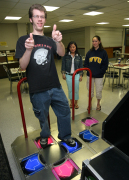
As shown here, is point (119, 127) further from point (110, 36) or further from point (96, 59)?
point (110, 36)

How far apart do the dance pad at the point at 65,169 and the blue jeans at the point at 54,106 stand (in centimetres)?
33

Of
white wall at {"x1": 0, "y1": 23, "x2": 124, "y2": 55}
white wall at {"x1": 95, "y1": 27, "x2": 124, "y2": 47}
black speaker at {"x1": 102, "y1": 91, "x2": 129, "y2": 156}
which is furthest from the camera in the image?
white wall at {"x1": 95, "y1": 27, "x2": 124, "y2": 47}

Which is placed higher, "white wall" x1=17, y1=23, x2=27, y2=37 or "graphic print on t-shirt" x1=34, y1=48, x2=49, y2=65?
"white wall" x1=17, y1=23, x2=27, y2=37

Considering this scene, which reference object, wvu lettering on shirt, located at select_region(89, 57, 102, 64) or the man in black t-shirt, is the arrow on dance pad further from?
wvu lettering on shirt, located at select_region(89, 57, 102, 64)

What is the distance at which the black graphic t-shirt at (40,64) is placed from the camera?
4.40 ft

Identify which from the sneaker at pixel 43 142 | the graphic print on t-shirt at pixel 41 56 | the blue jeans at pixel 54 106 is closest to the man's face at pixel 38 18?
the graphic print on t-shirt at pixel 41 56

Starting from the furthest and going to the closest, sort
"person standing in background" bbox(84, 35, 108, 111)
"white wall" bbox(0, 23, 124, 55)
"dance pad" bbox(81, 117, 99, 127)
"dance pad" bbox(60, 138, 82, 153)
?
1. "white wall" bbox(0, 23, 124, 55)
2. "person standing in background" bbox(84, 35, 108, 111)
3. "dance pad" bbox(81, 117, 99, 127)
4. "dance pad" bbox(60, 138, 82, 153)

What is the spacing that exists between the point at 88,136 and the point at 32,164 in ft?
2.82

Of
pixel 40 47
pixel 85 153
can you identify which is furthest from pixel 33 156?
pixel 40 47

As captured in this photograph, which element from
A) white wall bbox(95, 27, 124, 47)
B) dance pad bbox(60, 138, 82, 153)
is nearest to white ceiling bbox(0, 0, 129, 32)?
dance pad bbox(60, 138, 82, 153)

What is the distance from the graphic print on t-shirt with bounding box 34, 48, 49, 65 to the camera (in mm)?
1346

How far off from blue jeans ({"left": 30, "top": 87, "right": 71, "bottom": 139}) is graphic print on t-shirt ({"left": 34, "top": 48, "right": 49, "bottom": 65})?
12.8 inches

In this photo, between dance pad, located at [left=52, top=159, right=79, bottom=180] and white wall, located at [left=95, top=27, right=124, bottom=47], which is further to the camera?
white wall, located at [left=95, top=27, right=124, bottom=47]

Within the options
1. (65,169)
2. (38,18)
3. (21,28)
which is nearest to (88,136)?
(65,169)
